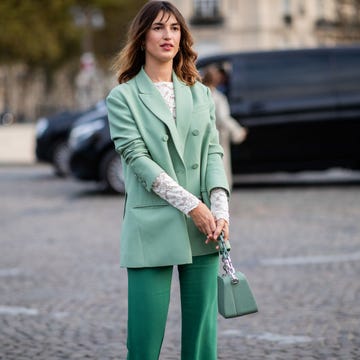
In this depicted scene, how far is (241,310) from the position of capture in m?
3.88

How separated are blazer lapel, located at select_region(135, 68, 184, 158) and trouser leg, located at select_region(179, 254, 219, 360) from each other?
405mm

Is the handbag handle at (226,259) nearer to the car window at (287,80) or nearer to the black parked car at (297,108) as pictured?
the black parked car at (297,108)

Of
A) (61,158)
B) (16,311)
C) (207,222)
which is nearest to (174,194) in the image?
(207,222)

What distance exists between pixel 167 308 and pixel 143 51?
37.0 inches

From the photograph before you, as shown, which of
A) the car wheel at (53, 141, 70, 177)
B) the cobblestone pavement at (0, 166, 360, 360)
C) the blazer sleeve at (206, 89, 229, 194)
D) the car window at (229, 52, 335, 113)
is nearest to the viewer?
the blazer sleeve at (206, 89, 229, 194)

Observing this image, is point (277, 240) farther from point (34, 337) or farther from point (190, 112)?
point (190, 112)

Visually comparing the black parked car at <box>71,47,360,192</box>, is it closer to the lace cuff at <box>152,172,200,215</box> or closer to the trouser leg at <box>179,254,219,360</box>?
the trouser leg at <box>179,254,219,360</box>

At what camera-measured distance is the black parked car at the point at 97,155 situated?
15.2 metres

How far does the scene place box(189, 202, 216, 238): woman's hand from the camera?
151 inches

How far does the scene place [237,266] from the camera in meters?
8.63

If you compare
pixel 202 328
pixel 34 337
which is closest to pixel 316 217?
pixel 34 337

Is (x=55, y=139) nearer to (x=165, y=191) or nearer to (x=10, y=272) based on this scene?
(x=10, y=272)

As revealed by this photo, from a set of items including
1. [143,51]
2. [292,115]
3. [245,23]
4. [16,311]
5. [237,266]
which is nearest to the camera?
[143,51]

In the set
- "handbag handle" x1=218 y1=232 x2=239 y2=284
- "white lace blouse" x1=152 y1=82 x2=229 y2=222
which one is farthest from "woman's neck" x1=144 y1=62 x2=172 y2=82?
"handbag handle" x1=218 y1=232 x2=239 y2=284
